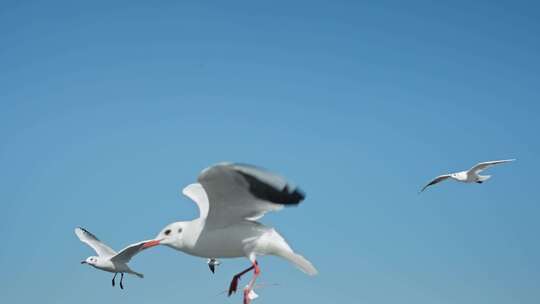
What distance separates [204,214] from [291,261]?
156 centimetres

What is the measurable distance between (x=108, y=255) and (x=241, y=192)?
365 centimetres

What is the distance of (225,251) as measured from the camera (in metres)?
9.83

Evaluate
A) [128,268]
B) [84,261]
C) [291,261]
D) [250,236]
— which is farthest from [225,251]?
[84,261]

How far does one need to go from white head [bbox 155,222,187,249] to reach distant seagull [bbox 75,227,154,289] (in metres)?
0.39

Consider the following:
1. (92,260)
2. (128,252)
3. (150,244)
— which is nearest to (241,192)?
(150,244)

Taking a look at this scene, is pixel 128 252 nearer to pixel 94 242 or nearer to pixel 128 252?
pixel 128 252

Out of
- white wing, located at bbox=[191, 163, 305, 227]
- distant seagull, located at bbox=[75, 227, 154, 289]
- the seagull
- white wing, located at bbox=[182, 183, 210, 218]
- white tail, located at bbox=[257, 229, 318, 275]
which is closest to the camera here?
white wing, located at bbox=[191, 163, 305, 227]

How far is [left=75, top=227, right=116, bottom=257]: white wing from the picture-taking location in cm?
1166

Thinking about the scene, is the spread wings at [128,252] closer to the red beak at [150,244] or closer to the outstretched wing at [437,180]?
the red beak at [150,244]

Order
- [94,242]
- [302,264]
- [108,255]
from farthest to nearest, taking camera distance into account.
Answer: [94,242] < [108,255] < [302,264]

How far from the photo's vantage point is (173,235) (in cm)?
1009

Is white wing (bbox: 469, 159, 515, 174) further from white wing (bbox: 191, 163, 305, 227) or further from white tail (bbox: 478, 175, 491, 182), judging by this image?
white wing (bbox: 191, 163, 305, 227)

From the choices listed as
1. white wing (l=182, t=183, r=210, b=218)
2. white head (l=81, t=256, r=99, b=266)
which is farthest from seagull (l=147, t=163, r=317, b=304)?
white head (l=81, t=256, r=99, b=266)

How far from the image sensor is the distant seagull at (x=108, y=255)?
417 inches
